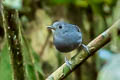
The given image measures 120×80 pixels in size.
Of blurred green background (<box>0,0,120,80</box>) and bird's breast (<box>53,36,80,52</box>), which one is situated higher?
bird's breast (<box>53,36,80,52</box>)

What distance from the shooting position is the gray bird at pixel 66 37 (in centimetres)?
218

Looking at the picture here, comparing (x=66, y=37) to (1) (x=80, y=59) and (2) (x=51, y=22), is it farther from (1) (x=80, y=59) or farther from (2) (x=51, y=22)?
(2) (x=51, y=22)

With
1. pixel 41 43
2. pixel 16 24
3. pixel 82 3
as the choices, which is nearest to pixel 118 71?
pixel 16 24

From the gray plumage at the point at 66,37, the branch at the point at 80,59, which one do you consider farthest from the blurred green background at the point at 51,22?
the branch at the point at 80,59

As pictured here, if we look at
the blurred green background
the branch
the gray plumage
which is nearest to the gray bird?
the gray plumage

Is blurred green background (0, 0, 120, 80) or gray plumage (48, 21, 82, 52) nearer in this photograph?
gray plumage (48, 21, 82, 52)

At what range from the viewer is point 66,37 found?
2219 millimetres

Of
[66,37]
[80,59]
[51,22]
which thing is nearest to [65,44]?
[66,37]

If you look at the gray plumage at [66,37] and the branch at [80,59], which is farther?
the gray plumage at [66,37]

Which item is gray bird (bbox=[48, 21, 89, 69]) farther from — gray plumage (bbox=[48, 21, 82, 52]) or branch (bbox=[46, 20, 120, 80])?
branch (bbox=[46, 20, 120, 80])

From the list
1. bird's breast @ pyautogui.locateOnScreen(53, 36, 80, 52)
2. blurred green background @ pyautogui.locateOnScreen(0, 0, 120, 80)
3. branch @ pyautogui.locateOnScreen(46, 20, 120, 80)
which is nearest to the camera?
branch @ pyautogui.locateOnScreen(46, 20, 120, 80)

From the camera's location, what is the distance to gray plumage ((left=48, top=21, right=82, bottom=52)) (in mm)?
2178

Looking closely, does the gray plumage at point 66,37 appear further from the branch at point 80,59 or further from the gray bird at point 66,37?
the branch at point 80,59

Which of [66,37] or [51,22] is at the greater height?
[66,37]
